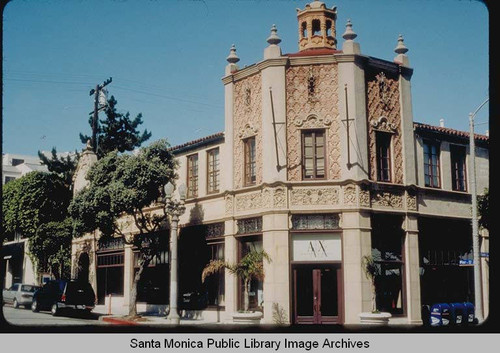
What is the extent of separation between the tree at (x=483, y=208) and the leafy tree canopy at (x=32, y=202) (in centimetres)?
1671

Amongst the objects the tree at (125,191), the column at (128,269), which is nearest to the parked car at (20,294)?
the tree at (125,191)

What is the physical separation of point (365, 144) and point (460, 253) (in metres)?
6.16

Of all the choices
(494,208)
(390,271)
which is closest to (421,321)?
(390,271)

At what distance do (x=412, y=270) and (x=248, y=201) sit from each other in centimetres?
687

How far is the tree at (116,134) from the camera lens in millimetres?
28250

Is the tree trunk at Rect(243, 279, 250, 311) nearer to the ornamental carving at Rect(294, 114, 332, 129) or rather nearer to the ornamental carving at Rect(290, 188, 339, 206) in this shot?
the ornamental carving at Rect(290, 188, 339, 206)

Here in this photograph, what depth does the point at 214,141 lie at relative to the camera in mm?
24219

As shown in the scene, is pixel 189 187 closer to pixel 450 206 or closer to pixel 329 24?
pixel 329 24

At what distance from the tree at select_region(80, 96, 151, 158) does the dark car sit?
7405 millimetres

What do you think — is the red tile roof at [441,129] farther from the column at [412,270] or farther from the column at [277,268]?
the column at [277,268]

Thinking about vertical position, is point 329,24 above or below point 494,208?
above

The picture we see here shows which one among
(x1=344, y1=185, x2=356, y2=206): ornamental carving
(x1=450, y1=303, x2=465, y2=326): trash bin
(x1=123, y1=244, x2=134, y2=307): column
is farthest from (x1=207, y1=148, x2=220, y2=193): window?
(x1=450, y1=303, x2=465, y2=326): trash bin

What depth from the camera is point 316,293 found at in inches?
785

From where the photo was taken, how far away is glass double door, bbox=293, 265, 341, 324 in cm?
1977
